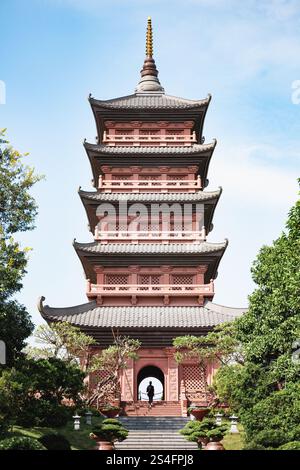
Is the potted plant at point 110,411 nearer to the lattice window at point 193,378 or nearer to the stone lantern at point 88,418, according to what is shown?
the stone lantern at point 88,418

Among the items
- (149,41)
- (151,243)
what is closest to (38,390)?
(151,243)

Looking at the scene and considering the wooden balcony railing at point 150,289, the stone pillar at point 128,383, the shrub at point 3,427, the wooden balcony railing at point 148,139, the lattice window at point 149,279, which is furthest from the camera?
the wooden balcony railing at point 148,139

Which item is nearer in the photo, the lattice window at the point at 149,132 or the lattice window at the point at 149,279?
the lattice window at the point at 149,279

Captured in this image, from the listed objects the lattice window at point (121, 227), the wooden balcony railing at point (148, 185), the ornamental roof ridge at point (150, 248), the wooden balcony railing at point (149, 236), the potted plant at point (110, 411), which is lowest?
the potted plant at point (110, 411)

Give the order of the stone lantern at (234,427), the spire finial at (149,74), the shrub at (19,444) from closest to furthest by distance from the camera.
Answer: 1. the shrub at (19,444)
2. the stone lantern at (234,427)
3. the spire finial at (149,74)

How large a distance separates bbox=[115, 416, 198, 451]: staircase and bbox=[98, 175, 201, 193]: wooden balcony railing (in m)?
15.7

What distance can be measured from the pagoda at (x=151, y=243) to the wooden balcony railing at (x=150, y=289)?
59mm

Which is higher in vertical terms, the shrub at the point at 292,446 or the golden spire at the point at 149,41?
the golden spire at the point at 149,41

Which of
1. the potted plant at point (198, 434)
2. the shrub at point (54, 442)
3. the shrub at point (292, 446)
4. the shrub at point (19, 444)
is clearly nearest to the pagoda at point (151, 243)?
the potted plant at point (198, 434)

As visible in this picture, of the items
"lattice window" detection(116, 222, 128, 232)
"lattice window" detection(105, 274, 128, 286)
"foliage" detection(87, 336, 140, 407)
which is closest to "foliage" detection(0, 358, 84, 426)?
"foliage" detection(87, 336, 140, 407)

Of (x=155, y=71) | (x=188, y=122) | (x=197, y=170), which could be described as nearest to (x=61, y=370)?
(x=197, y=170)

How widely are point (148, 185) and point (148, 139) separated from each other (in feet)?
11.6

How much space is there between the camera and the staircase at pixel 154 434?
25.7 m

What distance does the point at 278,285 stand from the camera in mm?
24656
